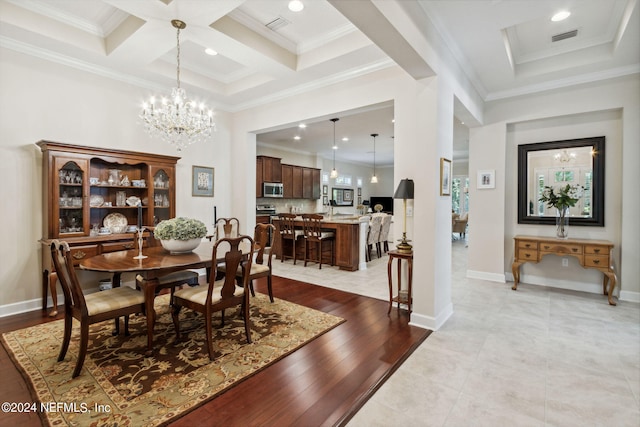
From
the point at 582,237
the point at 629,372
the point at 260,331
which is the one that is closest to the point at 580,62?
the point at 582,237

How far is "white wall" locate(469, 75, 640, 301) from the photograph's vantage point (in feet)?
12.5

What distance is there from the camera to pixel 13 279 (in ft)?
10.9

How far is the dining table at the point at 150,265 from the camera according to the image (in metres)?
2.33

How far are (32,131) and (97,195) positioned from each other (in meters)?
0.93

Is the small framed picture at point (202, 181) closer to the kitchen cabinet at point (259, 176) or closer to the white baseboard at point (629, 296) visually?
the kitchen cabinet at point (259, 176)

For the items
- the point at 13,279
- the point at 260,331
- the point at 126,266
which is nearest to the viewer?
the point at 126,266

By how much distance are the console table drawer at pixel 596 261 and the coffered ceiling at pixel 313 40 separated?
2.33 metres

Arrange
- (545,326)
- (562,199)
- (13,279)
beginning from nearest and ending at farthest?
(545,326) < (13,279) < (562,199)

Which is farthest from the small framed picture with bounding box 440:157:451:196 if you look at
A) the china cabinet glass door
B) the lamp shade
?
the china cabinet glass door

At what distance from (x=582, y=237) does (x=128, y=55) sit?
21.2ft

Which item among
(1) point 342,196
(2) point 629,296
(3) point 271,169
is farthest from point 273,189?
(2) point 629,296

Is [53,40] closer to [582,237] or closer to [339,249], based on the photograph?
[339,249]

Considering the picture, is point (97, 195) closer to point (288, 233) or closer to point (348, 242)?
point (288, 233)

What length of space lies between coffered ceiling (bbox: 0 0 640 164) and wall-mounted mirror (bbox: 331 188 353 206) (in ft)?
22.4
